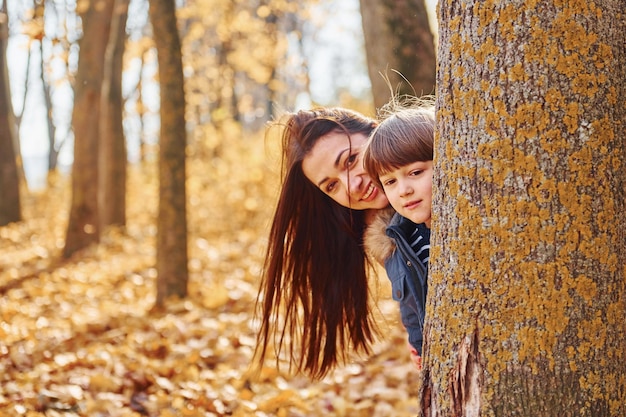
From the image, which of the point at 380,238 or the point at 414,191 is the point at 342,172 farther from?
the point at 414,191

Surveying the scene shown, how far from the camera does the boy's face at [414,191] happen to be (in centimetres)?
240

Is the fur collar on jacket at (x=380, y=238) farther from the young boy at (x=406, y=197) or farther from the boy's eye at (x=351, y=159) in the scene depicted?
the boy's eye at (x=351, y=159)

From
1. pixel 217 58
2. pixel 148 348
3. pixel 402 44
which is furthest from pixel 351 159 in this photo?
pixel 217 58

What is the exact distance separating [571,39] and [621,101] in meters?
0.21

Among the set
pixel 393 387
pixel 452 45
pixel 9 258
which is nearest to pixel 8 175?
pixel 9 258

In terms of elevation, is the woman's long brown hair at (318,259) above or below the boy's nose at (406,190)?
below

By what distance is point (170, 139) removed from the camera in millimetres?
6164

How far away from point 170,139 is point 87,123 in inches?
140

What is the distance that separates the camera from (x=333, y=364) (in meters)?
3.28

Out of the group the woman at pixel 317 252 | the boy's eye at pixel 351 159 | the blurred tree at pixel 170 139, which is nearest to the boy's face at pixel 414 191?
the boy's eye at pixel 351 159

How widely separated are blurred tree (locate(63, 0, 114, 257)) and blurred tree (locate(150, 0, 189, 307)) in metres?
2.93

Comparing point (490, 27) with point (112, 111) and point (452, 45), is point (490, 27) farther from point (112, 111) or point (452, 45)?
point (112, 111)

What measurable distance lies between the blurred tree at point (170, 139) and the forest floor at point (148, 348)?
2.00ft

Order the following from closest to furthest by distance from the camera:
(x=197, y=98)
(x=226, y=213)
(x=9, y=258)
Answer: (x=9, y=258)
(x=226, y=213)
(x=197, y=98)
